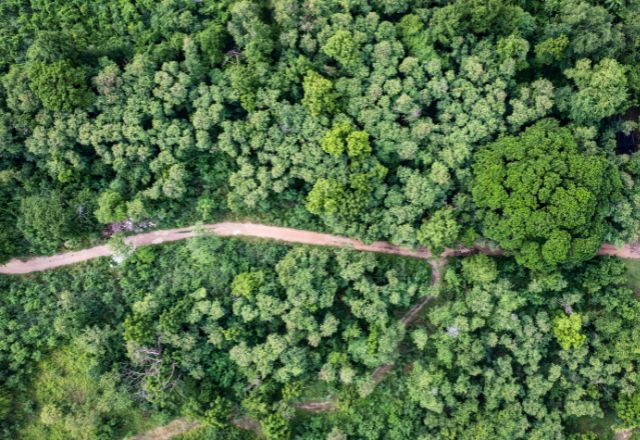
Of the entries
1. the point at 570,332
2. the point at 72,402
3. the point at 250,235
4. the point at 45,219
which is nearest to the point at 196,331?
the point at 250,235

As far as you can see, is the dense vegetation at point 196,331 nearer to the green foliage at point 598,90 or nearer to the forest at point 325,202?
the forest at point 325,202

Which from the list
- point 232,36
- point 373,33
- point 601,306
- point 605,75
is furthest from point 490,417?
point 232,36

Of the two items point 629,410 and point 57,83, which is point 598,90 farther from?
point 57,83

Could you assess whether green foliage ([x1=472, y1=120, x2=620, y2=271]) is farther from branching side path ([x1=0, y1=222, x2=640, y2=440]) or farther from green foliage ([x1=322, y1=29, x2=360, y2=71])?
green foliage ([x1=322, y1=29, x2=360, y2=71])

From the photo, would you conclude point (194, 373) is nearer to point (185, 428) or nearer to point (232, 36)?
point (185, 428)

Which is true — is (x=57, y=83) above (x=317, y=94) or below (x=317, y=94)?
below
